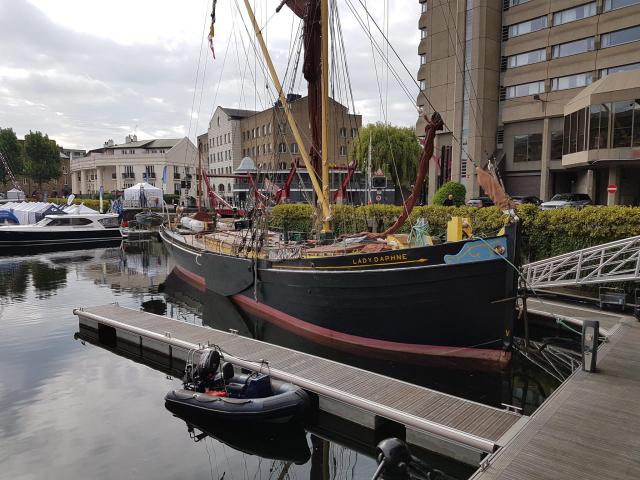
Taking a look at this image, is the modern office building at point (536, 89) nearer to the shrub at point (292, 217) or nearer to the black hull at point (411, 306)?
the shrub at point (292, 217)

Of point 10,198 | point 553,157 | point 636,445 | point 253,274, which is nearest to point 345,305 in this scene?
point 253,274

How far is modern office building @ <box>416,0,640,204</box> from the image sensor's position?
31906mm

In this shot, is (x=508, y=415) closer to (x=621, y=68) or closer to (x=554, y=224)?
(x=554, y=224)

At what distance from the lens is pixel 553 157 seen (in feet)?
129

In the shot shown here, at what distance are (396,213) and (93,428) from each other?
675 inches

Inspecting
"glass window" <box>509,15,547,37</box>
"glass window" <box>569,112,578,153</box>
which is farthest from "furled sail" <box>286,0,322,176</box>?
"glass window" <box>509,15,547,37</box>

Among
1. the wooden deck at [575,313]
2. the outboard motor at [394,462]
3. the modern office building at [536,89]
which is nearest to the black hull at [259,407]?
the outboard motor at [394,462]

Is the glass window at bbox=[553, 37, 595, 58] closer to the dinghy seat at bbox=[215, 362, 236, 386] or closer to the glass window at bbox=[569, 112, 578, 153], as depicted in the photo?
the glass window at bbox=[569, 112, 578, 153]

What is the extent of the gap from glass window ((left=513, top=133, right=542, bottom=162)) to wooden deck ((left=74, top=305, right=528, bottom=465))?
37.1 metres

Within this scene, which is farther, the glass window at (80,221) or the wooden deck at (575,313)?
the glass window at (80,221)

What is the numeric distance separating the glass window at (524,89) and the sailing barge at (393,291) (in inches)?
1234

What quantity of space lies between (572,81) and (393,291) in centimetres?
3468

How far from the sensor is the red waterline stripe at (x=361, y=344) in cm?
1126

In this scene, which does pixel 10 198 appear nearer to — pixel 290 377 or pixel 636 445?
pixel 290 377
